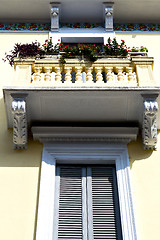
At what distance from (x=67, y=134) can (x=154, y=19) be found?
17.4 feet

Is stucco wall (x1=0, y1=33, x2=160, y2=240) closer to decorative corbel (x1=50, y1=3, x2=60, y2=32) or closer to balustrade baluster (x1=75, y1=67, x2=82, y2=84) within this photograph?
balustrade baluster (x1=75, y1=67, x2=82, y2=84)

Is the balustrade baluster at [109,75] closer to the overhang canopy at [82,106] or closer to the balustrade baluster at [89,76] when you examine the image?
the balustrade baluster at [89,76]

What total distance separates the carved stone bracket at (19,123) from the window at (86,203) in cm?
81

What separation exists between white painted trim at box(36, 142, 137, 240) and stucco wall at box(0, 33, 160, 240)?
12 centimetres

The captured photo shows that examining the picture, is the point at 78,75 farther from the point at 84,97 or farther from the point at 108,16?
the point at 108,16

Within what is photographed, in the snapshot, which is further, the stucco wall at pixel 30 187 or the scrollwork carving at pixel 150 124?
the scrollwork carving at pixel 150 124

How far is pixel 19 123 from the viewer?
7.67 meters

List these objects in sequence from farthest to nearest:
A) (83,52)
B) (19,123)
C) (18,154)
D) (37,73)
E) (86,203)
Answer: (83,52)
(37,73)
(18,154)
(19,123)
(86,203)

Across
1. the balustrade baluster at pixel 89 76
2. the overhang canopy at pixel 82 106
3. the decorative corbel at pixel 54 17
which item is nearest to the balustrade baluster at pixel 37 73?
the overhang canopy at pixel 82 106

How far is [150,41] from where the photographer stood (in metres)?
10.9

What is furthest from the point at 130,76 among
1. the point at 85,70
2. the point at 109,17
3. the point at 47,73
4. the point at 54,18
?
the point at 54,18

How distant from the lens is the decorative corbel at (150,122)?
24.8 ft

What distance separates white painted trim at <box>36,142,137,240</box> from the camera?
22.1 ft

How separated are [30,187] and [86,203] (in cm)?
98
